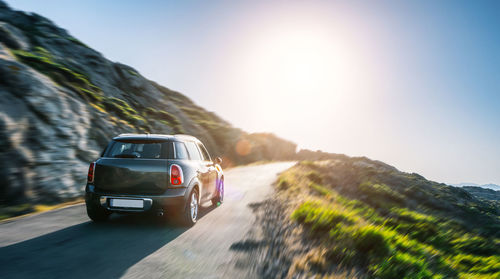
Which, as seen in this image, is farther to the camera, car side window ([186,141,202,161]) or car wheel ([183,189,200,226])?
car side window ([186,141,202,161])

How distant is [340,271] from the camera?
389cm

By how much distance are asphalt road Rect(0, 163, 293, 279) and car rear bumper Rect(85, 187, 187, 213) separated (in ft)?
1.28

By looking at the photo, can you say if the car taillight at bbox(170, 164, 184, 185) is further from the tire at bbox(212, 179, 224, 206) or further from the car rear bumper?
the tire at bbox(212, 179, 224, 206)

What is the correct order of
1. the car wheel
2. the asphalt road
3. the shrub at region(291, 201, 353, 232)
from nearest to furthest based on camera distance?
the asphalt road < the shrub at region(291, 201, 353, 232) < the car wheel

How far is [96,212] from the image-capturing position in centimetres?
595

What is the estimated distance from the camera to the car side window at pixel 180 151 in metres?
6.16

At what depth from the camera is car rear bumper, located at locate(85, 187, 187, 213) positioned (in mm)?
5516

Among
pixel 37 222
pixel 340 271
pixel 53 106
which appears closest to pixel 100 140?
pixel 53 106

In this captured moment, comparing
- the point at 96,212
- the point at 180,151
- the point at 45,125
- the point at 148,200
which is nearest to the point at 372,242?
the point at 148,200

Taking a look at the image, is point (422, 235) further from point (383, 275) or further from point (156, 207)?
point (156, 207)

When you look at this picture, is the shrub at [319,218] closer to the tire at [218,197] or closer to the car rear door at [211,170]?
the car rear door at [211,170]

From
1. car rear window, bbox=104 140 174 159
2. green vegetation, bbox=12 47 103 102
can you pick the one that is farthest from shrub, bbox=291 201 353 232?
green vegetation, bbox=12 47 103 102

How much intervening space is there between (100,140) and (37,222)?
301 inches

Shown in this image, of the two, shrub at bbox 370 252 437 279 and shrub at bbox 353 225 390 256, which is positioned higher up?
shrub at bbox 353 225 390 256
